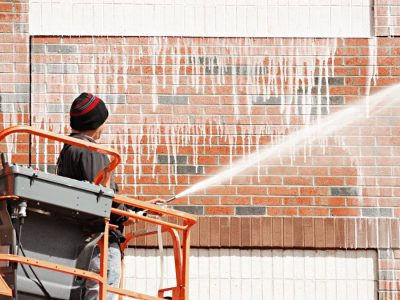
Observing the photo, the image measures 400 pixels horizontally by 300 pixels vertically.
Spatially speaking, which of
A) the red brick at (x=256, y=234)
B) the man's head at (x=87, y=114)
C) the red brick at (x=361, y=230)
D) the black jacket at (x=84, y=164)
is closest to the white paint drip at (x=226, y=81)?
the red brick at (x=256, y=234)

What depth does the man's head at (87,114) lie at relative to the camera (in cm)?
696

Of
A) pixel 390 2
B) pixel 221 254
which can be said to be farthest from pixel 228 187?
pixel 390 2

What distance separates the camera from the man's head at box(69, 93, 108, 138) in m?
6.96

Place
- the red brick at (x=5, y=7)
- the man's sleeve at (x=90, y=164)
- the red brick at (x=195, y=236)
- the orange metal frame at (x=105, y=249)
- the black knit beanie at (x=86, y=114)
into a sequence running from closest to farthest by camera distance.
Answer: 1. the orange metal frame at (x=105, y=249)
2. the man's sleeve at (x=90, y=164)
3. the black knit beanie at (x=86, y=114)
4. the red brick at (x=195, y=236)
5. the red brick at (x=5, y=7)

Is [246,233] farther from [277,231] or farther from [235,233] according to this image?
[277,231]

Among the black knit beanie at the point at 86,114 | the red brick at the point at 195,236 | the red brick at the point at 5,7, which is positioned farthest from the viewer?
the red brick at the point at 5,7

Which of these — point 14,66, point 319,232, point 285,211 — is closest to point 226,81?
point 285,211

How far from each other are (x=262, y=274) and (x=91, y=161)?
3.60m

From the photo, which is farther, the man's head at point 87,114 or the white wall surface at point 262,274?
the white wall surface at point 262,274

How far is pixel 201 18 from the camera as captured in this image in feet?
33.7

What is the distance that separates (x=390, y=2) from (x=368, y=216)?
2.19m

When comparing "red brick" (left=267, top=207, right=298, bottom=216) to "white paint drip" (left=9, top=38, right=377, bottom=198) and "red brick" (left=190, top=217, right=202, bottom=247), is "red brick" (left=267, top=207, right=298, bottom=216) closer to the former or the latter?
→ "white paint drip" (left=9, top=38, right=377, bottom=198)

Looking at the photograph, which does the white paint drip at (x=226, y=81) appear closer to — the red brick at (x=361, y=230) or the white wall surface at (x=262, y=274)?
the white wall surface at (x=262, y=274)

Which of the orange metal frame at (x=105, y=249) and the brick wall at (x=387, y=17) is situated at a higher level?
the brick wall at (x=387, y=17)
